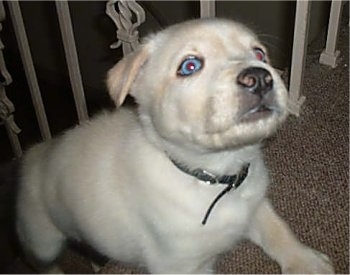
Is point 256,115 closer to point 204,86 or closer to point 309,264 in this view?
point 204,86

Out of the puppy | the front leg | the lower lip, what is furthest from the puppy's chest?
the lower lip

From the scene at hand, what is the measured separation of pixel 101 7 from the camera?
11.0 ft

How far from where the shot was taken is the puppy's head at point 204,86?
109cm

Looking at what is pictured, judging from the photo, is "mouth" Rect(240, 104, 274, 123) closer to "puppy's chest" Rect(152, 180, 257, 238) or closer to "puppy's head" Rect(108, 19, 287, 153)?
"puppy's head" Rect(108, 19, 287, 153)

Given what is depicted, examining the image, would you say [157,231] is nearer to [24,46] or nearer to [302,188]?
[302,188]

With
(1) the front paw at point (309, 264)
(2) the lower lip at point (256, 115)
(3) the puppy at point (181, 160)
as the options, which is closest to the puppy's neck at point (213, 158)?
(3) the puppy at point (181, 160)

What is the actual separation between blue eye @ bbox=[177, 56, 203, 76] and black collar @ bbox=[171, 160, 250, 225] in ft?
0.67

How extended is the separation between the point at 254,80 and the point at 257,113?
0.22ft

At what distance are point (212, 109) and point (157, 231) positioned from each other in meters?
0.32

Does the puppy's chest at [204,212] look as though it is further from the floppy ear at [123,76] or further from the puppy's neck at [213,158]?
the floppy ear at [123,76]

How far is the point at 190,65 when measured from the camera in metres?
1.17

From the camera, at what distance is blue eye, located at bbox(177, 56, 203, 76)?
1.16m

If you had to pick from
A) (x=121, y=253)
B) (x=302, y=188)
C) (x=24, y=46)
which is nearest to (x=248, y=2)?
(x=24, y=46)

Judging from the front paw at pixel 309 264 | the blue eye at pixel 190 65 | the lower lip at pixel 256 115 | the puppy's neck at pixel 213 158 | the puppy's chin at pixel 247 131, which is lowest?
the front paw at pixel 309 264
